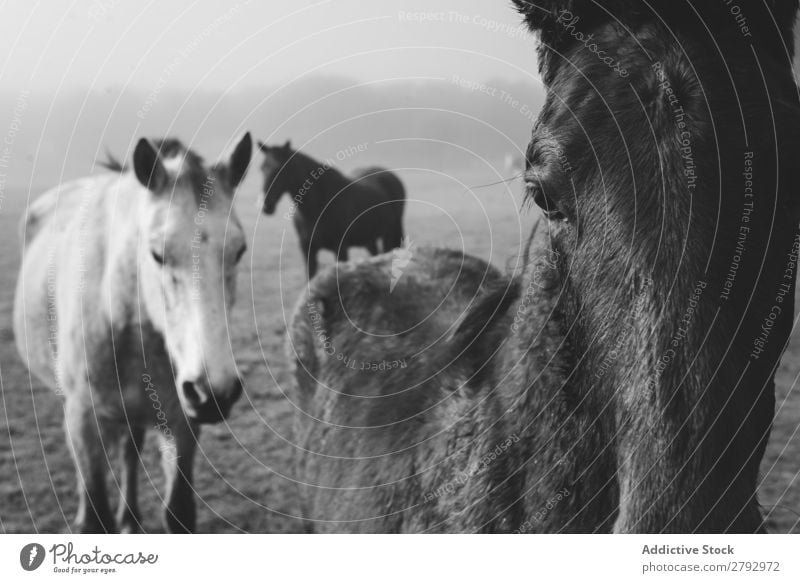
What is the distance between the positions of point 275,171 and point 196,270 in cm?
95

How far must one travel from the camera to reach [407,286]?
7.24 feet

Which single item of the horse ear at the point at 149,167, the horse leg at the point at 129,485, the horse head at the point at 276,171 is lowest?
the horse leg at the point at 129,485

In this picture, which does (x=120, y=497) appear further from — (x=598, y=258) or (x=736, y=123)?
(x=736, y=123)

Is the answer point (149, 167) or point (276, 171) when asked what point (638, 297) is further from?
point (276, 171)

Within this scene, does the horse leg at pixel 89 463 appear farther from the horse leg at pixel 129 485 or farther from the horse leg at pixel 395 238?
the horse leg at pixel 395 238

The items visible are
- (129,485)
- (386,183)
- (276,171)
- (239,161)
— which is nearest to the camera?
(239,161)

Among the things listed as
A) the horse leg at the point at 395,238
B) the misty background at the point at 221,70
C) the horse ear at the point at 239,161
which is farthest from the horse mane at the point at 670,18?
the horse leg at the point at 395,238

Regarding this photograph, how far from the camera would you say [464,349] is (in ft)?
5.35

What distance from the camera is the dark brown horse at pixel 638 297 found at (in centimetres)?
110

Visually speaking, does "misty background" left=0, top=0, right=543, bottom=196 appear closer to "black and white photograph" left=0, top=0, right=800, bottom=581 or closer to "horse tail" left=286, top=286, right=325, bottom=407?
"black and white photograph" left=0, top=0, right=800, bottom=581

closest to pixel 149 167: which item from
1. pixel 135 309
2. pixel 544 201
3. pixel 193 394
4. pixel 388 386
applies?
Answer: pixel 135 309

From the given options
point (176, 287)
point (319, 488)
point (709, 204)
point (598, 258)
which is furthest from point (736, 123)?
point (319, 488)

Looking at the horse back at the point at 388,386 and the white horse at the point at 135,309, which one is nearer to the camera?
the horse back at the point at 388,386

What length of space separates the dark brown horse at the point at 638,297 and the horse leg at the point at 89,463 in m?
1.14
